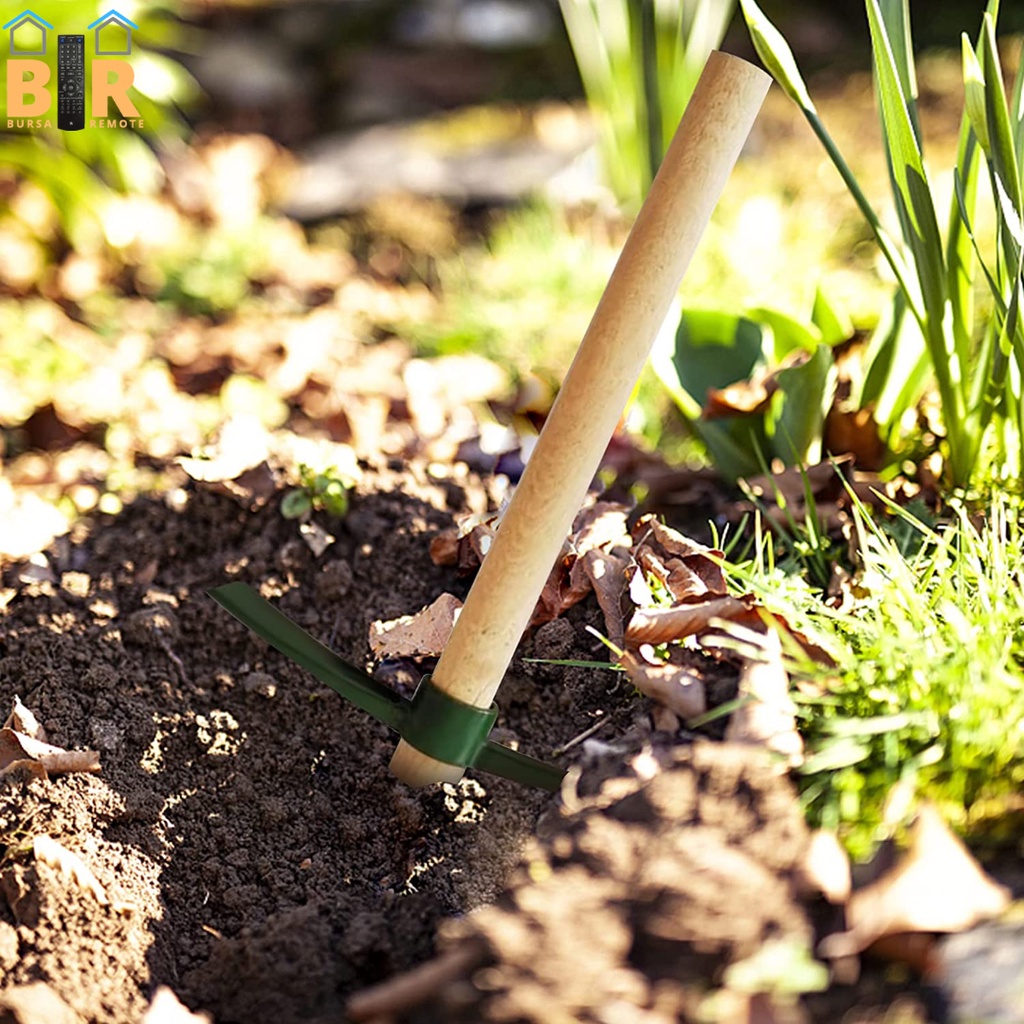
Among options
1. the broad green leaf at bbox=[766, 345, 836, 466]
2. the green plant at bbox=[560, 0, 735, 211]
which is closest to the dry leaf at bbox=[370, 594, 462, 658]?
the broad green leaf at bbox=[766, 345, 836, 466]

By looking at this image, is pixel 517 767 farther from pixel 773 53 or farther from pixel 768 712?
pixel 773 53

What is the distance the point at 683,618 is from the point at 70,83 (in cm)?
249

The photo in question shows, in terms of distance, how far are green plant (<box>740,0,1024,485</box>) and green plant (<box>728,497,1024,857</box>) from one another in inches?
10.5

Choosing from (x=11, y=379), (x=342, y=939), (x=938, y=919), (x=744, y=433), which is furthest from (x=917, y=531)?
(x=11, y=379)

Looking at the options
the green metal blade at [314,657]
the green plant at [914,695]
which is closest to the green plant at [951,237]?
the green plant at [914,695]

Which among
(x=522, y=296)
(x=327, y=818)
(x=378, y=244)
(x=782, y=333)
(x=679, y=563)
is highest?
(x=378, y=244)

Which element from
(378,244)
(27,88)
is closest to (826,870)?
(378,244)

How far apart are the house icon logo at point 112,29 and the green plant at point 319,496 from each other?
1841mm

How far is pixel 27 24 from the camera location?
8.60 ft

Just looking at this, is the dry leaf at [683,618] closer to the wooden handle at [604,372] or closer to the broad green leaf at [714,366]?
the wooden handle at [604,372]

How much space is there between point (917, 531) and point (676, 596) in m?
0.41

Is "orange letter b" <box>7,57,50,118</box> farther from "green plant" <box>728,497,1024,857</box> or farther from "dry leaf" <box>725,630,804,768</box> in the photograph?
"dry leaf" <box>725,630,804,768</box>

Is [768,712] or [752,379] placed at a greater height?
[752,379]

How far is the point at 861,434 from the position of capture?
1.57m
